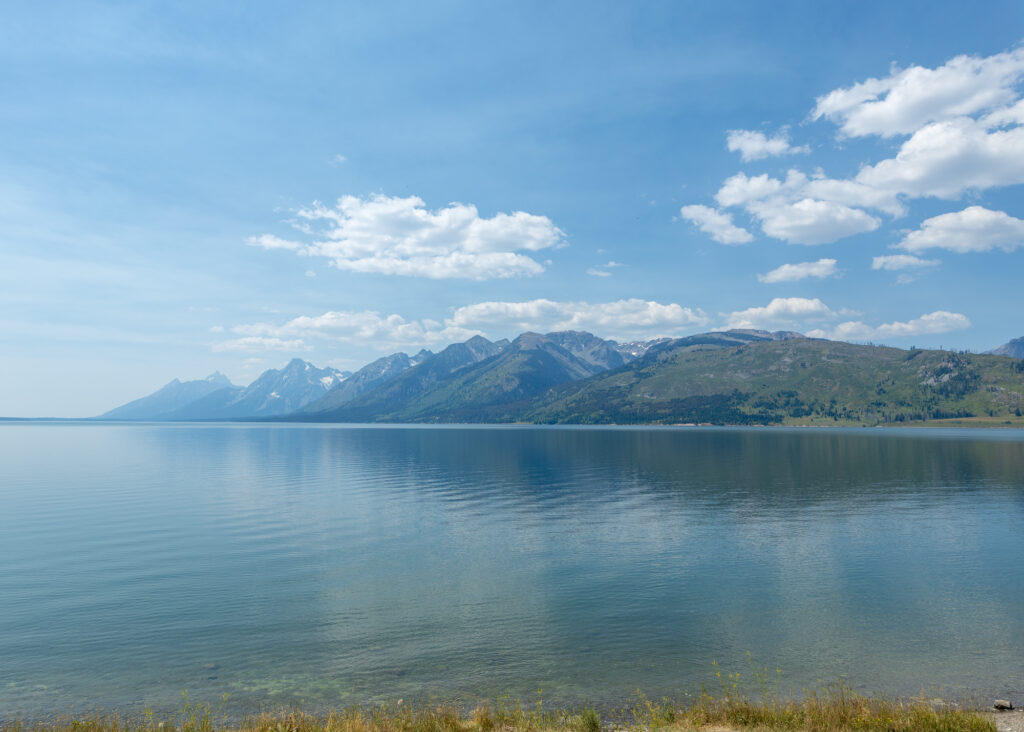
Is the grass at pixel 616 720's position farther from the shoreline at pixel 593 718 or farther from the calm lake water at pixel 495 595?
the calm lake water at pixel 495 595

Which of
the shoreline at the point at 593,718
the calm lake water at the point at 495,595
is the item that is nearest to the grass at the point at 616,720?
the shoreline at the point at 593,718

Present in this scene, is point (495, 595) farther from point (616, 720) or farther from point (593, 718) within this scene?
point (593, 718)

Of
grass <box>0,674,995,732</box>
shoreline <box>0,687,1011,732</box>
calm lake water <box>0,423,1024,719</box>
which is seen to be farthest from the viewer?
calm lake water <box>0,423,1024,719</box>

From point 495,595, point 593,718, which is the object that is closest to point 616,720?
point 593,718

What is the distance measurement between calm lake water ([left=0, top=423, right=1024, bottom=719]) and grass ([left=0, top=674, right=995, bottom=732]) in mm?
2483

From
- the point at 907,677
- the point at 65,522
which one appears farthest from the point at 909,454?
the point at 65,522

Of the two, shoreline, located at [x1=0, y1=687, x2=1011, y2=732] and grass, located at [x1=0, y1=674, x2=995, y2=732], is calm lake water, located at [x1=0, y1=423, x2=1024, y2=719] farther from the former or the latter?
grass, located at [x1=0, y1=674, x2=995, y2=732]

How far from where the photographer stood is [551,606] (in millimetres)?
40219

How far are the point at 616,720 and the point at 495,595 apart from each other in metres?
19.4

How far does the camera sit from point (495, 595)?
4259 cm

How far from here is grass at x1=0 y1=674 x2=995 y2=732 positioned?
21141 mm

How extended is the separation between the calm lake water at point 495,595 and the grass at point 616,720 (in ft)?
8.15

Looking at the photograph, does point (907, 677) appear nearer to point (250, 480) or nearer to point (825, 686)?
point (825, 686)

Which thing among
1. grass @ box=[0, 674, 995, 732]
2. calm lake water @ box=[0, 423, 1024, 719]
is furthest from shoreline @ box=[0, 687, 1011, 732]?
calm lake water @ box=[0, 423, 1024, 719]
